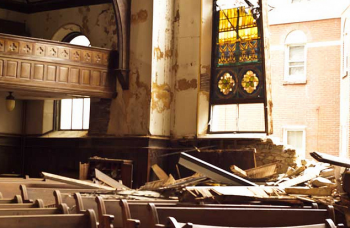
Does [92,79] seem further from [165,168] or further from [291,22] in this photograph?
[291,22]

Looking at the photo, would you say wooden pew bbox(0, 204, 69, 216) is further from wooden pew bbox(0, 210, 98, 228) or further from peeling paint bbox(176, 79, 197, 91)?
peeling paint bbox(176, 79, 197, 91)

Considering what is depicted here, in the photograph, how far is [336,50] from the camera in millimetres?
21297

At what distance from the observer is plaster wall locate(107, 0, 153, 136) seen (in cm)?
1540

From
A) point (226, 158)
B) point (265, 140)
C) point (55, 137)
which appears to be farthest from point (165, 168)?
point (55, 137)

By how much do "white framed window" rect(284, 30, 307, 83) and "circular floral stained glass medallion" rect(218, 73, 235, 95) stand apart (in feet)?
22.5

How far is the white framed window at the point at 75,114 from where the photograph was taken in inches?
700

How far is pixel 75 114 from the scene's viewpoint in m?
18.0

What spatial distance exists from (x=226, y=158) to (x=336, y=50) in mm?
8795

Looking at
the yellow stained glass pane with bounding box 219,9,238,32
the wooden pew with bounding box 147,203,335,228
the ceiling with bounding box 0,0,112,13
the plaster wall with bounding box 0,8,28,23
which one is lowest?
the wooden pew with bounding box 147,203,335,228

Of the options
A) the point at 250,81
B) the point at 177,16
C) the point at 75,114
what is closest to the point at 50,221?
the point at 250,81

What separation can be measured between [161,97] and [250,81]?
7.71 feet

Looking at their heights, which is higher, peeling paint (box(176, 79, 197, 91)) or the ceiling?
the ceiling

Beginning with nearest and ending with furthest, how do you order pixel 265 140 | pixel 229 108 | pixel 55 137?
pixel 265 140 < pixel 229 108 < pixel 55 137

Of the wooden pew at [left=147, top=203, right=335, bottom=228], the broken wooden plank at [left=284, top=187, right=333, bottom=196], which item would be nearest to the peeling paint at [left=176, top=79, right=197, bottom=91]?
the broken wooden plank at [left=284, top=187, right=333, bottom=196]
